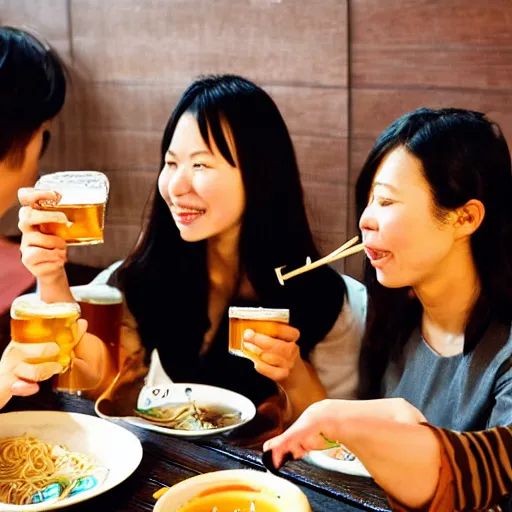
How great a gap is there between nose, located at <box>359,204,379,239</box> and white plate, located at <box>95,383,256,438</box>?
0.46 m

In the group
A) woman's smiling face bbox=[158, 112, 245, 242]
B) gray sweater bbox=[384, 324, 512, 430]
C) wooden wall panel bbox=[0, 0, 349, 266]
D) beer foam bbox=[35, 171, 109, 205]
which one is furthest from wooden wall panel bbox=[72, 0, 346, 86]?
gray sweater bbox=[384, 324, 512, 430]

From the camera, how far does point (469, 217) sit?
1.19 meters

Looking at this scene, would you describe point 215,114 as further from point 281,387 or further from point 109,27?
point 281,387

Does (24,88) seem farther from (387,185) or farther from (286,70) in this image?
(387,185)

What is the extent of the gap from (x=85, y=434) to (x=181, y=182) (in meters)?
0.51

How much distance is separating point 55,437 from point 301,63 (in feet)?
2.73

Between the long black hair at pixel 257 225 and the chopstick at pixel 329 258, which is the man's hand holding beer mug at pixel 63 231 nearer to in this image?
the long black hair at pixel 257 225

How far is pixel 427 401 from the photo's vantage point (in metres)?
1.31

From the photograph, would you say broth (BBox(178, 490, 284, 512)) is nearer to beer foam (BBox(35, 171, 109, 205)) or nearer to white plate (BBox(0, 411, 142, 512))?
white plate (BBox(0, 411, 142, 512))

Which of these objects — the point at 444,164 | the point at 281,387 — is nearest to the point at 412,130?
the point at 444,164

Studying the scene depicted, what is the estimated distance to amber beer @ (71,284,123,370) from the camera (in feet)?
5.51

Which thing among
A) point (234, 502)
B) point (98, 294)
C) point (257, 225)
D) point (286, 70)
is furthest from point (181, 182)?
point (234, 502)

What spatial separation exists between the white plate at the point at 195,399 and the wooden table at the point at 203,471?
2.1 inches

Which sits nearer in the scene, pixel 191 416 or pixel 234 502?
pixel 234 502
